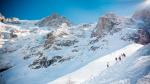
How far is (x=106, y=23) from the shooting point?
72.1m

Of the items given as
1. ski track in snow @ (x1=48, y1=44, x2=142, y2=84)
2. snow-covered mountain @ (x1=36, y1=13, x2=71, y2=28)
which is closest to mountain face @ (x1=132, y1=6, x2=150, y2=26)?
ski track in snow @ (x1=48, y1=44, x2=142, y2=84)

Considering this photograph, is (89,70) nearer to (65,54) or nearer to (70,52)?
(65,54)

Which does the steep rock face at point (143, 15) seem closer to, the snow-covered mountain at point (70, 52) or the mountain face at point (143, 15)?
the mountain face at point (143, 15)

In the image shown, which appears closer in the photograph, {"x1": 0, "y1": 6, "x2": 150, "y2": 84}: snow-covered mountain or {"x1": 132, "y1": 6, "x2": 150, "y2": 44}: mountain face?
{"x1": 0, "y1": 6, "x2": 150, "y2": 84}: snow-covered mountain

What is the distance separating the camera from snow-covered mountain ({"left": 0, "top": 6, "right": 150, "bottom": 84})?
150ft

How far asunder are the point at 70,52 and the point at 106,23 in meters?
15.1

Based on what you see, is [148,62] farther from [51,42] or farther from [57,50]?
[51,42]

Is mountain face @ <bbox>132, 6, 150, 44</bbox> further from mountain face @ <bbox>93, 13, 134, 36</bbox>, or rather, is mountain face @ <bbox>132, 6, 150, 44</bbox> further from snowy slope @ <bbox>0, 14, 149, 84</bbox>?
mountain face @ <bbox>93, 13, 134, 36</bbox>

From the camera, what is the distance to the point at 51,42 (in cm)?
7206

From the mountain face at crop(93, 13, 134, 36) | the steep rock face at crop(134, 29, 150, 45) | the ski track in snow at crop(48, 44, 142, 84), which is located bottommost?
the ski track in snow at crop(48, 44, 142, 84)

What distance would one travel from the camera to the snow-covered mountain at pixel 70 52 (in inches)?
1803

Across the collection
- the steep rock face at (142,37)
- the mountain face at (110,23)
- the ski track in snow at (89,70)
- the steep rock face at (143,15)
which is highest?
the steep rock face at (143,15)

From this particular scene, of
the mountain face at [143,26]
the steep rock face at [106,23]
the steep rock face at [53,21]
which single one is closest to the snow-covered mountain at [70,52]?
the steep rock face at [106,23]

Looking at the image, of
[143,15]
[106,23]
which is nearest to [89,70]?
[106,23]
